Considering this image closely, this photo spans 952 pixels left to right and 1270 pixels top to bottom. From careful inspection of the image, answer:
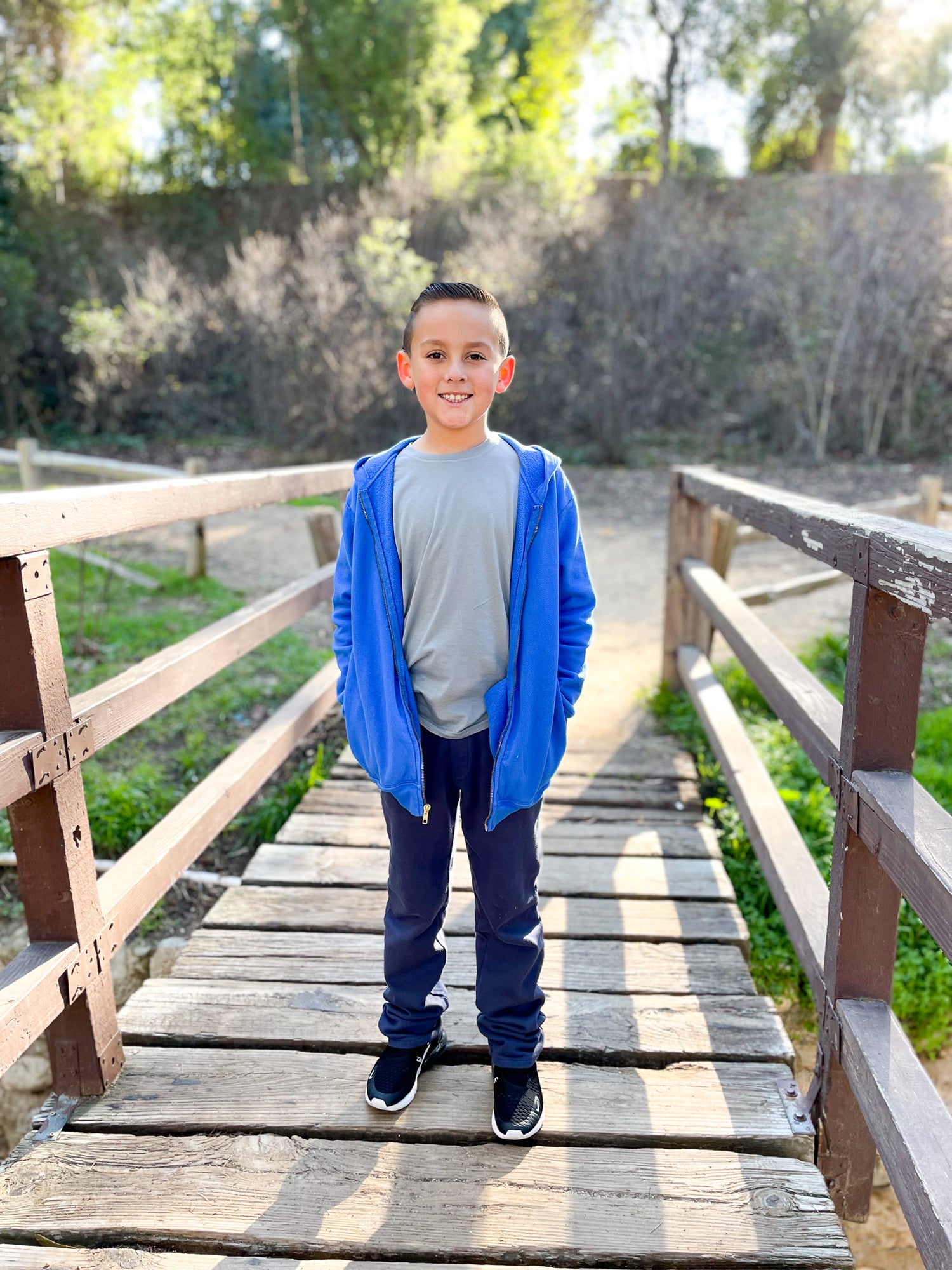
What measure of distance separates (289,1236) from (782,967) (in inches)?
72.9

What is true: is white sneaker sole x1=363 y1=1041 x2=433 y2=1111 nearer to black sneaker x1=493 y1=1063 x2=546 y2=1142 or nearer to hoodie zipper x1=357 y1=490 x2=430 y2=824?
black sneaker x1=493 y1=1063 x2=546 y2=1142

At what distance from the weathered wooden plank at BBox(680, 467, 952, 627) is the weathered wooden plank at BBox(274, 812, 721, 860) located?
1.15 metres

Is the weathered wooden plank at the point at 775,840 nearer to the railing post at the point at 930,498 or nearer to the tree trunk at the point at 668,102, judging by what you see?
the railing post at the point at 930,498

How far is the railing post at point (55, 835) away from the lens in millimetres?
1776

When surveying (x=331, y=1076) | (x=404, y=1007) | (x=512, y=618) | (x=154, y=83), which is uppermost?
(x=154, y=83)

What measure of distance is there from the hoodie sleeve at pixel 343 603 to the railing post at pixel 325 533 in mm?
3016

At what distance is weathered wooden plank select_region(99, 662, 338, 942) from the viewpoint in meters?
2.16

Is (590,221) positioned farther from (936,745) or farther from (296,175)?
(936,745)

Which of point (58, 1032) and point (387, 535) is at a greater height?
point (387, 535)

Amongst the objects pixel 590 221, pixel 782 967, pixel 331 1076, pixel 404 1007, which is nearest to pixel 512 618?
pixel 404 1007

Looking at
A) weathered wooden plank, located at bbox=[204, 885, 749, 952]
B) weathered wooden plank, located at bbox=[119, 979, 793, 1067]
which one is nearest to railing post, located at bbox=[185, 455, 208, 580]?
weathered wooden plank, located at bbox=[204, 885, 749, 952]

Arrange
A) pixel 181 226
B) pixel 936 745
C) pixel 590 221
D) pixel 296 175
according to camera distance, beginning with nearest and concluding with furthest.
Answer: pixel 936 745 → pixel 590 221 → pixel 181 226 → pixel 296 175

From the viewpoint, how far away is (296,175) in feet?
71.0

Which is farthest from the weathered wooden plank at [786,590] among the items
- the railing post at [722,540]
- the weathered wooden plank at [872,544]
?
the weathered wooden plank at [872,544]
